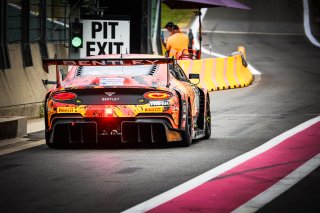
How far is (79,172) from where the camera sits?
1156 cm

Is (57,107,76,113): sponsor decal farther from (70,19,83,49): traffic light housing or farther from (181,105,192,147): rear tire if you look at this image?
(70,19,83,49): traffic light housing

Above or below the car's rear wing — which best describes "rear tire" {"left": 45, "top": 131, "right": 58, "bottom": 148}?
below

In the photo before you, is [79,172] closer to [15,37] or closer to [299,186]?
[299,186]

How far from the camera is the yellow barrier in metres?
29.8

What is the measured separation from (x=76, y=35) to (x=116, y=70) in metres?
5.82

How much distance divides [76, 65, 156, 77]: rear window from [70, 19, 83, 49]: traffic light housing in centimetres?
553

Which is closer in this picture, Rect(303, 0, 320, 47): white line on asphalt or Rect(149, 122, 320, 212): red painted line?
Rect(149, 122, 320, 212): red painted line

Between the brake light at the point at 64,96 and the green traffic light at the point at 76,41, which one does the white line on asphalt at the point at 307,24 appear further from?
the brake light at the point at 64,96

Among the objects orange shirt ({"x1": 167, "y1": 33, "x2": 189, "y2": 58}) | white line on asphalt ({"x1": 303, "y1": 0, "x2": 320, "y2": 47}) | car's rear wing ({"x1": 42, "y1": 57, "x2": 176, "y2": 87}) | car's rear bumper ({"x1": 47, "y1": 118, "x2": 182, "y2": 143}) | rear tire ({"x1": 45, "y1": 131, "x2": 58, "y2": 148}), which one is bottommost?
white line on asphalt ({"x1": 303, "y1": 0, "x2": 320, "y2": 47})

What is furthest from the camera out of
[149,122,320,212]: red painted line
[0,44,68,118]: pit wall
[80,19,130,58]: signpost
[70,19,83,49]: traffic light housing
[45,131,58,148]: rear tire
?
[80,19,130,58]: signpost

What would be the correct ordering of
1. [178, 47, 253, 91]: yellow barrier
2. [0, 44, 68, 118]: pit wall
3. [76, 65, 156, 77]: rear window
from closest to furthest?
[76, 65, 156, 77]: rear window, [0, 44, 68, 118]: pit wall, [178, 47, 253, 91]: yellow barrier

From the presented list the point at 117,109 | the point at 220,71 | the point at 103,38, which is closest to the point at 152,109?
the point at 117,109

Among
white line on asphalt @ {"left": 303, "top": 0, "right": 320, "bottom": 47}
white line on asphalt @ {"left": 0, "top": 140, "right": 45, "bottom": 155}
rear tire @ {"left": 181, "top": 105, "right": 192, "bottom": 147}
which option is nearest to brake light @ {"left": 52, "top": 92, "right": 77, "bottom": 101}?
white line on asphalt @ {"left": 0, "top": 140, "right": 45, "bottom": 155}

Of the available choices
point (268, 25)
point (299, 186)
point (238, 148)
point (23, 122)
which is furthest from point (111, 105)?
point (268, 25)
